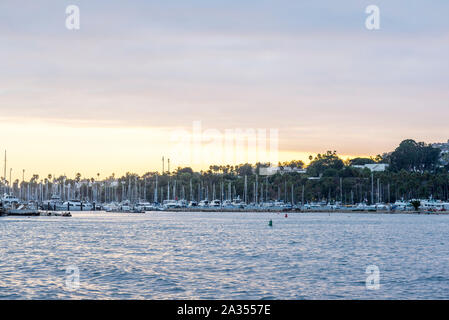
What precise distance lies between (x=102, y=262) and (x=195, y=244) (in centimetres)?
2325

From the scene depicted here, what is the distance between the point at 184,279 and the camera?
142ft

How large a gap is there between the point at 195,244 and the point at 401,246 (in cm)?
2535

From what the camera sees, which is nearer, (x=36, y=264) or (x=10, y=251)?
(x=36, y=264)

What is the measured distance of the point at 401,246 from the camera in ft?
255

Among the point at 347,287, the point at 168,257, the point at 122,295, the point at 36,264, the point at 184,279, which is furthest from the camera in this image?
the point at 168,257

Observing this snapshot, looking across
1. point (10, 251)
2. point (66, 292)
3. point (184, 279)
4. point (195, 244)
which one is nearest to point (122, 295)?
point (66, 292)
